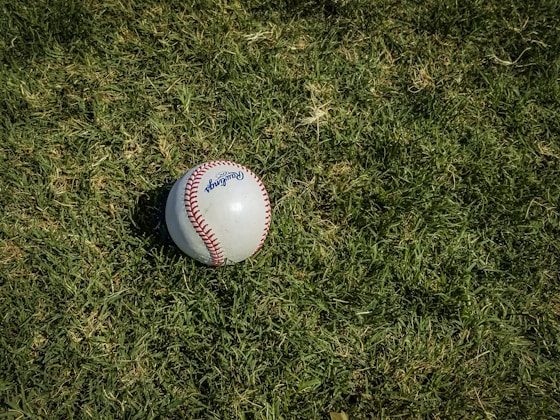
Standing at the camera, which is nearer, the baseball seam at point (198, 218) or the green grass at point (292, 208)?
the baseball seam at point (198, 218)

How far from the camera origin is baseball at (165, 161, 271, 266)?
267cm

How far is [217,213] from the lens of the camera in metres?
2.65

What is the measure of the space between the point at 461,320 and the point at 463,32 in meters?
2.18

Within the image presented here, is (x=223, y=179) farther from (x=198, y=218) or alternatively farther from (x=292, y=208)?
(x=292, y=208)

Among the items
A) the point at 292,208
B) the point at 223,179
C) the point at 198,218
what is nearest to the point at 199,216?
the point at 198,218

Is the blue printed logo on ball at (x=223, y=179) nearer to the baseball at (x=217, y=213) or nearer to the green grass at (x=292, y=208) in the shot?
the baseball at (x=217, y=213)

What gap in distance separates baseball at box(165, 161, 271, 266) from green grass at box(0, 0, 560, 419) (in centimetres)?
26

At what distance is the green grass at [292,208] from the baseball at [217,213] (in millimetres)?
257

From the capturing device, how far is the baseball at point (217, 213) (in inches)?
105

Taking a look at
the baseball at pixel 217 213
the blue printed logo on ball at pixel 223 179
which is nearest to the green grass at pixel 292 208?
the baseball at pixel 217 213

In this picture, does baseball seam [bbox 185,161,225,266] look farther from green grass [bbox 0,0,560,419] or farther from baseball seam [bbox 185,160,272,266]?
green grass [bbox 0,0,560,419]

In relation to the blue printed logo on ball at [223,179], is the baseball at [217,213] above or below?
below

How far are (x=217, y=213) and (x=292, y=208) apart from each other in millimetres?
686

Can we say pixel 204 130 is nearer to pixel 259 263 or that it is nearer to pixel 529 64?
pixel 259 263
